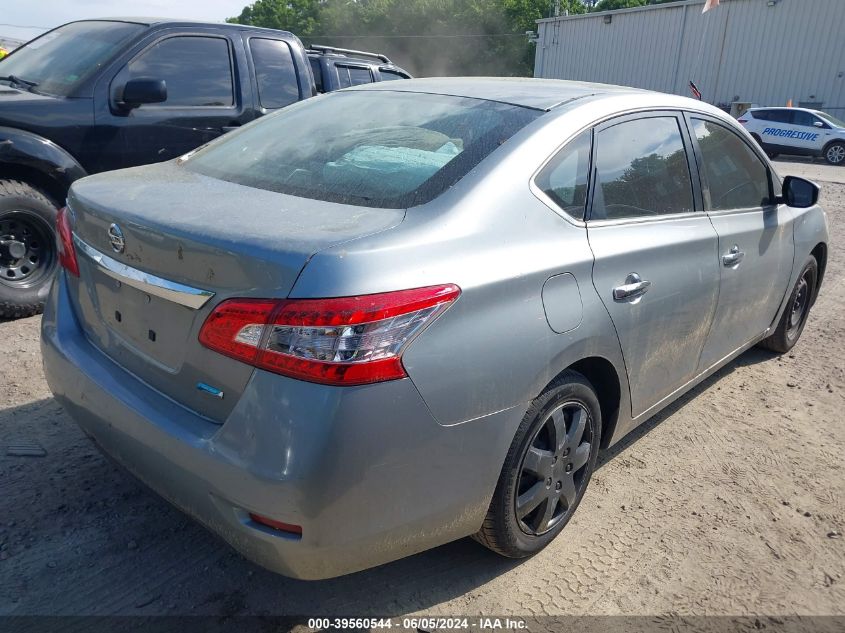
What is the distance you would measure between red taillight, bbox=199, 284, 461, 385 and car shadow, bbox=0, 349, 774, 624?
795 mm

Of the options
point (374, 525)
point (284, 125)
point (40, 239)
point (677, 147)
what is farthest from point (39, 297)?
point (677, 147)

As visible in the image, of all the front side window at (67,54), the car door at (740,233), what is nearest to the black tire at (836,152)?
the car door at (740,233)

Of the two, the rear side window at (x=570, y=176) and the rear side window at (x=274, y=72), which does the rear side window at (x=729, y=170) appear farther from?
the rear side window at (x=274, y=72)

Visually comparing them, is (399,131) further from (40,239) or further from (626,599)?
(40,239)

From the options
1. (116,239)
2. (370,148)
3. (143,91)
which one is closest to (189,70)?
(143,91)

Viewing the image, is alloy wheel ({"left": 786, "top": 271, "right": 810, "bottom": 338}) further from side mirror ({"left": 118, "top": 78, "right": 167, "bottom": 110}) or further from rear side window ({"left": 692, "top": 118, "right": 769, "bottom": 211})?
side mirror ({"left": 118, "top": 78, "right": 167, "bottom": 110})

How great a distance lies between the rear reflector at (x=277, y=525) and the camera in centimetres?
191

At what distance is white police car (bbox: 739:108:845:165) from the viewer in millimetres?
21422

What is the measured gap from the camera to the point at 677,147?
10.8ft

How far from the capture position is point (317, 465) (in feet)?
6.05

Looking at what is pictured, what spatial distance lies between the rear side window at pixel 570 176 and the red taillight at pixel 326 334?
85 centimetres

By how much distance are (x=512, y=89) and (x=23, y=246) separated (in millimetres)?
3421

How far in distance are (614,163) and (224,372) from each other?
1.77m

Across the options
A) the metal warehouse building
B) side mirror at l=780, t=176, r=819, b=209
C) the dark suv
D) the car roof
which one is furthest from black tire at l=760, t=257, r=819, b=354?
the metal warehouse building
